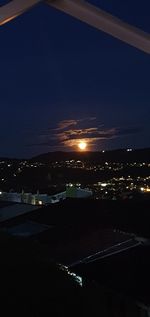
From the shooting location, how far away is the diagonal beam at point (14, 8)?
163cm

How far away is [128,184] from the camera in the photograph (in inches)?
910

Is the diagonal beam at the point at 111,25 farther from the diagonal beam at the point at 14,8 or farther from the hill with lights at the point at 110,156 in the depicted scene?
the hill with lights at the point at 110,156

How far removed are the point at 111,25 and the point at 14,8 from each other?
1.16 ft

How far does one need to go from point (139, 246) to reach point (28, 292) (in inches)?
167

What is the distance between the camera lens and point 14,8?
→ 164 cm

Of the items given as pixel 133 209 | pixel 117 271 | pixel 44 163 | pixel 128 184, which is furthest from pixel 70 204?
pixel 44 163

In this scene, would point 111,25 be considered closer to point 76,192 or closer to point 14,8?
point 14,8

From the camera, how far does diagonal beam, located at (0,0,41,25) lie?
5.35ft

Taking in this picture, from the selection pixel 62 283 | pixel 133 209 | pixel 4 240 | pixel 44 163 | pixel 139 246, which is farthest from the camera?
pixel 44 163

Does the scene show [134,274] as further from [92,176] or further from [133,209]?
[92,176]

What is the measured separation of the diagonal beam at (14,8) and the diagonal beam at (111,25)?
156mm

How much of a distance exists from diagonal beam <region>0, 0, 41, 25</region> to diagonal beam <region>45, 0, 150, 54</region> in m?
0.16

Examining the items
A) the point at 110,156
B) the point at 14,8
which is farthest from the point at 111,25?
the point at 110,156

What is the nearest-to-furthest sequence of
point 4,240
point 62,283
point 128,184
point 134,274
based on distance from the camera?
1. point 62,283
2. point 4,240
3. point 134,274
4. point 128,184
